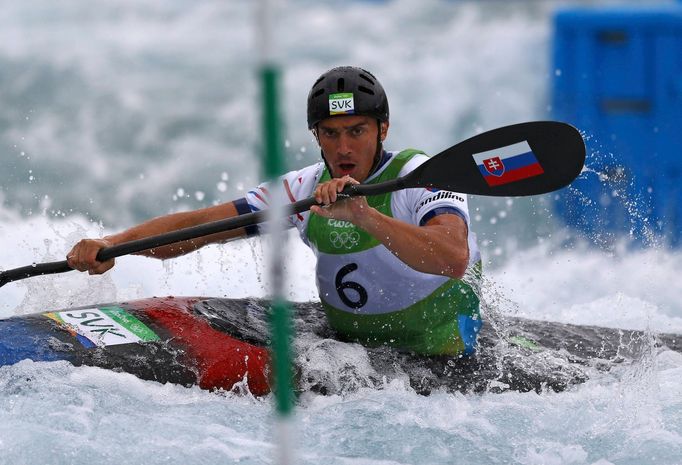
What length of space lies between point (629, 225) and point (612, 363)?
341cm

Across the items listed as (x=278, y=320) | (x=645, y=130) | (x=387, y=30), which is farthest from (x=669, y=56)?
(x=387, y=30)

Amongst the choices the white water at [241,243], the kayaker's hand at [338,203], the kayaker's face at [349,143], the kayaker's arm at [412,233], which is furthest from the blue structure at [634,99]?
the kayaker's hand at [338,203]

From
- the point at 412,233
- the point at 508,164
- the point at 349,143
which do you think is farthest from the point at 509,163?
the point at 349,143

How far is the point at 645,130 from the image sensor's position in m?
6.53

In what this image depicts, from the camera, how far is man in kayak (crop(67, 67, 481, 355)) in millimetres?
3115

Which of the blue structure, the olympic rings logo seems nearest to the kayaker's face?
the olympic rings logo

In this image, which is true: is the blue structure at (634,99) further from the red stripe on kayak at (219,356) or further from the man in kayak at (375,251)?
the red stripe on kayak at (219,356)

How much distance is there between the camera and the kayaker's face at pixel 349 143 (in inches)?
124

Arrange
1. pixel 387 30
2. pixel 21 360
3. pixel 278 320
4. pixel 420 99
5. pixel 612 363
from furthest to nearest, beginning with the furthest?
pixel 387 30 → pixel 420 99 → pixel 612 363 → pixel 21 360 → pixel 278 320

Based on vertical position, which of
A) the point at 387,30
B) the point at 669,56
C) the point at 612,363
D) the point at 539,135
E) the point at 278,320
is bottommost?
the point at 612,363

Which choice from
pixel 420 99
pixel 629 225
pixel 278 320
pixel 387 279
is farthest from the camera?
pixel 420 99

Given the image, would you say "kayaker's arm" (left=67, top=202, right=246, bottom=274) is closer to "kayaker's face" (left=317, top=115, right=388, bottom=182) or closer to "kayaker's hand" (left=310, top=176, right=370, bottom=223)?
"kayaker's face" (left=317, top=115, right=388, bottom=182)

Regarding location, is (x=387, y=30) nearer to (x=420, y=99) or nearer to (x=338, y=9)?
(x=338, y=9)

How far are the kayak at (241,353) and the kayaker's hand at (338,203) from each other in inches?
19.5
